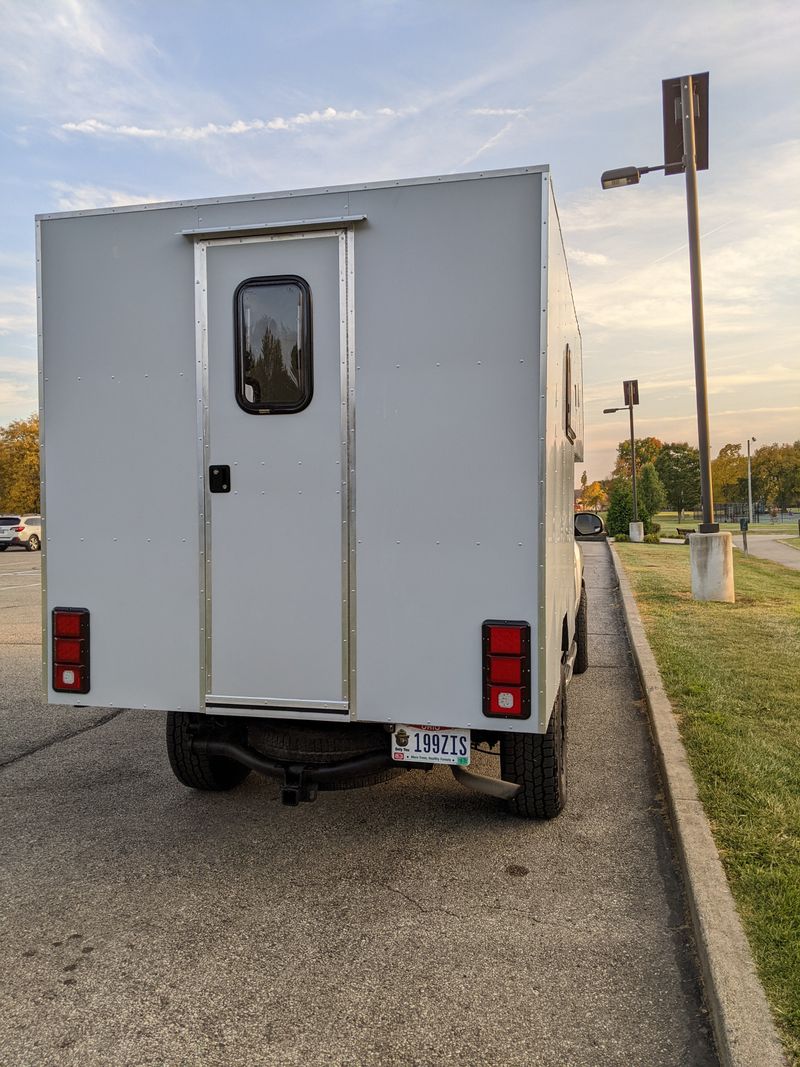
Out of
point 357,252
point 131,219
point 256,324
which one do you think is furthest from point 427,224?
point 131,219

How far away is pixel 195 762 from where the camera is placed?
4645mm

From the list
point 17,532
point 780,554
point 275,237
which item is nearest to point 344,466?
point 275,237

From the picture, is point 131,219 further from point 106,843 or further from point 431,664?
point 106,843

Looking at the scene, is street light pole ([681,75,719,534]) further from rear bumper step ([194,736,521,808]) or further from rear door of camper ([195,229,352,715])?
rear door of camper ([195,229,352,715])

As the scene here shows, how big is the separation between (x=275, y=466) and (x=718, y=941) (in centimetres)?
260

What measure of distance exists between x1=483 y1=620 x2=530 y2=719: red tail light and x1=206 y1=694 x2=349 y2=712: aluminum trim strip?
2.19ft

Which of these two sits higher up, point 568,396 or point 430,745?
point 568,396

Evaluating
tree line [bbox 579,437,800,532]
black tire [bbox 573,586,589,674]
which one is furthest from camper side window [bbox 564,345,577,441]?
tree line [bbox 579,437,800,532]

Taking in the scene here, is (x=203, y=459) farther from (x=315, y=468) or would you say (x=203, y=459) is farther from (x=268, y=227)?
(x=268, y=227)

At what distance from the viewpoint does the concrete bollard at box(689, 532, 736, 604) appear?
11.9 meters

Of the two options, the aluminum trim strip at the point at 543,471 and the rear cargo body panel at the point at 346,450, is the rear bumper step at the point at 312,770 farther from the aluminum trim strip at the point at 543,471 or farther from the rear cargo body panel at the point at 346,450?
the aluminum trim strip at the point at 543,471

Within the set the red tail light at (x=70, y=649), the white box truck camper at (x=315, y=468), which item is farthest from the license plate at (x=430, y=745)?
the red tail light at (x=70, y=649)

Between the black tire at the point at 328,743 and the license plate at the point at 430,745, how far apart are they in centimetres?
14

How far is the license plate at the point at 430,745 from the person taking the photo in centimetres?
371
